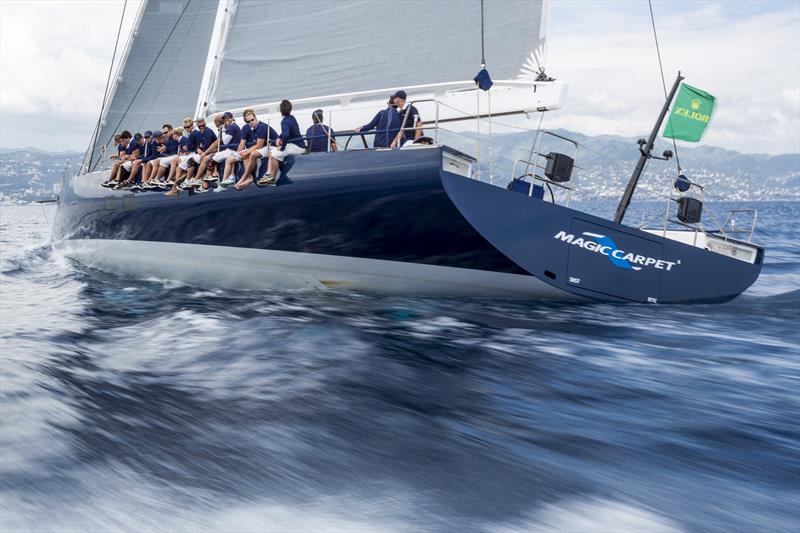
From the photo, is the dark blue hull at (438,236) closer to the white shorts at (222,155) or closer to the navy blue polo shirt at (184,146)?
the white shorts at (222,155)

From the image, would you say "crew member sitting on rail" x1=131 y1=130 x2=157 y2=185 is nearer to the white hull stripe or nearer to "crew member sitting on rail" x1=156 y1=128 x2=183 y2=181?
"crew member sitting on rail" x1=156 y1=128 x2=183 y2=181

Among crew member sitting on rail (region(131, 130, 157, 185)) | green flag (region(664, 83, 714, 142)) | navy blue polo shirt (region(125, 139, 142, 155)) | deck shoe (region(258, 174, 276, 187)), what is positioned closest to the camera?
deck shoe (region(258, 174, 276, 187))

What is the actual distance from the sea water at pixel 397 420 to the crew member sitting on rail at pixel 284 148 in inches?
52.6

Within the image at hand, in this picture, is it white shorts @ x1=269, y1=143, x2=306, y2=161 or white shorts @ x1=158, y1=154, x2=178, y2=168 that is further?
white shorts @ x1=158, y1=154, x2=178, y2=168

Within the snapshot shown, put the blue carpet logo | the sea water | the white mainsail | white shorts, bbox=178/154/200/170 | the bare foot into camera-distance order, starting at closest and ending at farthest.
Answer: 1. the sea water
2. the blue carpet logo
3. the bare foot
4. white shorts, bbox=178/154/200/170
5. the white mainsail

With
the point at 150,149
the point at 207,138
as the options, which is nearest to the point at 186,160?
the point at 207,138

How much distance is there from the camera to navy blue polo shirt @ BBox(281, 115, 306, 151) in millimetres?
7371

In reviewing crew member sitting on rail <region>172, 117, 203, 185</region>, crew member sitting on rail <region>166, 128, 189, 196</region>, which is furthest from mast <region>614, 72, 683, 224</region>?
crew member sitting on rail <region>166, 128, 189, 196</region>

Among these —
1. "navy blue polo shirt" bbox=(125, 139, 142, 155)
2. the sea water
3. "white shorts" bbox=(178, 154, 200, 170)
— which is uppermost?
"navy blue polo shirt" bbox=(125, 139, 142, 155)

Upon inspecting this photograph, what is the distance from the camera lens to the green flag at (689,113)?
8578 mm

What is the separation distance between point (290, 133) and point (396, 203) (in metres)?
1.68

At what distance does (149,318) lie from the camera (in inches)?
266

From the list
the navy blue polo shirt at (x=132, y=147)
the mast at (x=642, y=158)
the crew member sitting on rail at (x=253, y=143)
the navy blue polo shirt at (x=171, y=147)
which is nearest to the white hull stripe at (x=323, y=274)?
the crew member sitting on rail at (x=253, y=143)

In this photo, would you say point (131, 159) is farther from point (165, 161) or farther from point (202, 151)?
point (202, 151)
